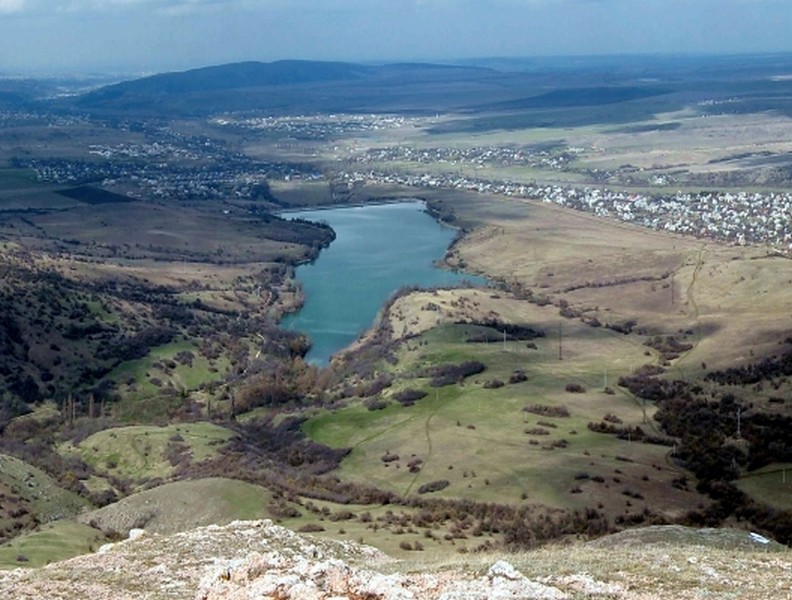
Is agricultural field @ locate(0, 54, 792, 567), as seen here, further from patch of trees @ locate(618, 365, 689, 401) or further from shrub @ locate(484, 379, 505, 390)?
shrub @ locate(484, 379, 505, 390)

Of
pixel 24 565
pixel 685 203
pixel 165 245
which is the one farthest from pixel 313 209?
pixel 24 565

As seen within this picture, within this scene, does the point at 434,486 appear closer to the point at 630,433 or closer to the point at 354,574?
the point at 630,433

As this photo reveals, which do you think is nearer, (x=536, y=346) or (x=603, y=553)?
(x=603, y=553)

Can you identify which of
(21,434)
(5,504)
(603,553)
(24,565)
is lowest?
(21,434)

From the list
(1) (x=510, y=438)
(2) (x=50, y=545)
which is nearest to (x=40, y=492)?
(2) (x=50, y=545)

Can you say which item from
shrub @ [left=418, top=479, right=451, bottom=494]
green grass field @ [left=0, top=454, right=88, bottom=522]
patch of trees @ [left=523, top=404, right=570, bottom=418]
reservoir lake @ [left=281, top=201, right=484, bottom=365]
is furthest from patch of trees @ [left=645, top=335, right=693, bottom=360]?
green grass field @ [left=0, top=454, right=88, bottom=522]

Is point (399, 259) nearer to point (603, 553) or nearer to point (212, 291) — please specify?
point (212, 291)

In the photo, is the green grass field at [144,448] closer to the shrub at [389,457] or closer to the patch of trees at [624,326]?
the shrub at [389,457]
